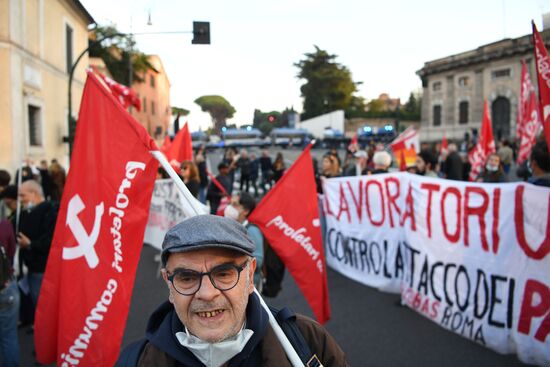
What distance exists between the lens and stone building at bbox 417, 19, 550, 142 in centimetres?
4062

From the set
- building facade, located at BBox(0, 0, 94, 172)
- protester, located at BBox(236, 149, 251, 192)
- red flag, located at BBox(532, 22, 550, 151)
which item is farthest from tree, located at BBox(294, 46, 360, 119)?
red flag, located at BBox(532, 22, 550, 151)

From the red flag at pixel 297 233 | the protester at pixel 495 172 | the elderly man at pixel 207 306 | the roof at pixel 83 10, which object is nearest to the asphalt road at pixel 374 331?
the red flag at pixel 297 233

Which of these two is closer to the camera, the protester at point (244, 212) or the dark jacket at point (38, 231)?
the protester at point (244, 212)

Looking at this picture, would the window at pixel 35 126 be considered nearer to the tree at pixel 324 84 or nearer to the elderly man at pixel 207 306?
the elderly man at pixel 207 306

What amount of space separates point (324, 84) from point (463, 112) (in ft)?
99.3

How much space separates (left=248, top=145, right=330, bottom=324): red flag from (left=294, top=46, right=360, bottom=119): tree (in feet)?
227

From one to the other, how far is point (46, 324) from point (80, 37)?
22.9 metres

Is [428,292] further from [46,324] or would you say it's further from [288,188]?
[46,324]

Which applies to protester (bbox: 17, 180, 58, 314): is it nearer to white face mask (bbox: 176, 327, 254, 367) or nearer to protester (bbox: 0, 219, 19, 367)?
protester (bbox: 0, 219, 19, 367)

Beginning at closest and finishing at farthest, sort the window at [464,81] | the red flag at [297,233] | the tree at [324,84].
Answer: the red flag at [297,233] < the window at [464,81] < the tree at [324,84]

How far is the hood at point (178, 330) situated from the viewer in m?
1.58

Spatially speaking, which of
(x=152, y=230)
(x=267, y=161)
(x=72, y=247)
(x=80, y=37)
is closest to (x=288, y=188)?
(x=72, y=247)

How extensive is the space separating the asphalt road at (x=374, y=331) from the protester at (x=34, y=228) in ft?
2.99

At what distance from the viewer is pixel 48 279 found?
282 centimetres
